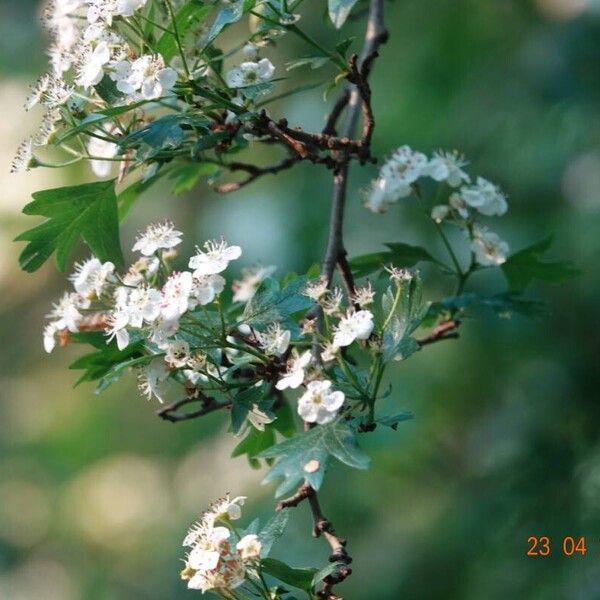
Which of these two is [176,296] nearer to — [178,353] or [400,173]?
[178,353]

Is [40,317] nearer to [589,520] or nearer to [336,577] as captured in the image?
[589,520]

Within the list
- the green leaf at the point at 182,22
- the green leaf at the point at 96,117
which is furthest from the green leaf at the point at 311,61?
the green leaf at the point at 96,117

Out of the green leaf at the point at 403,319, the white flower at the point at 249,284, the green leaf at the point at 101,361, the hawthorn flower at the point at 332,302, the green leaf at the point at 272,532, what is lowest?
the green leaf at the point at 272,532

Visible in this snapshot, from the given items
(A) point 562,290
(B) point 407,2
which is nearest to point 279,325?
(A) point 562,290

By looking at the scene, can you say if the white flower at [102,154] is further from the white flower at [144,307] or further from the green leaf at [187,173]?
the white flower at [144,307]
